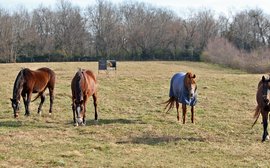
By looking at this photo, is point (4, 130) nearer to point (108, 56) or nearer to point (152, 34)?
point (108, 56)

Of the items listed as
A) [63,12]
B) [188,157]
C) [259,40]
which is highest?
[63,12]

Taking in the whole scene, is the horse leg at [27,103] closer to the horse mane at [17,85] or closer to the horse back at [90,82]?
the horse mane at [17,85]

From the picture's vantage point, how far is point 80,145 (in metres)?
8.88

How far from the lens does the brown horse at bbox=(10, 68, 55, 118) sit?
12.0 meters

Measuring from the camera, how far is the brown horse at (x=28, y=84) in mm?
11960

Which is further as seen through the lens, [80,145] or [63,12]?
[63,12]

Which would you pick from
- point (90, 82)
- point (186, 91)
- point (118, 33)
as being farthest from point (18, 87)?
point (118, 33)

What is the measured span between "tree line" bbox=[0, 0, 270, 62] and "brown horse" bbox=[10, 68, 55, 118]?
2074 inches

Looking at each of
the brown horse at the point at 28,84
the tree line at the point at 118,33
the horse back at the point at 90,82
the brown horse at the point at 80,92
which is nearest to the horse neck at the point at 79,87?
the brown horse at the point at 80,92

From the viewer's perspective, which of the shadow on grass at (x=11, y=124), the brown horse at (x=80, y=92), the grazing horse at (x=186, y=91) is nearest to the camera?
the brown horse at (x=80, y=92)

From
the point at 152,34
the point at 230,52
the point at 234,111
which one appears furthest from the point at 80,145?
the point at 152,34

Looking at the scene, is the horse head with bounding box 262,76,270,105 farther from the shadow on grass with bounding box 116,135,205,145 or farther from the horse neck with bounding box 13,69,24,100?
the horse neck with bounding box 13,69,24,100

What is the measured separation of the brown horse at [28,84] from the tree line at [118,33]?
5268 centimetres

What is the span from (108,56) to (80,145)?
A: 205 feet
